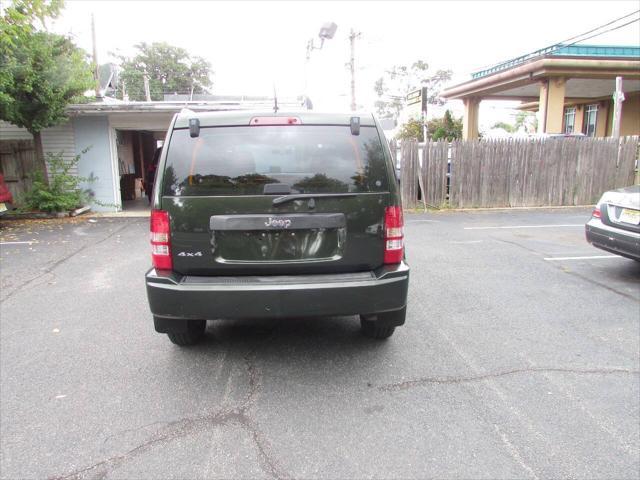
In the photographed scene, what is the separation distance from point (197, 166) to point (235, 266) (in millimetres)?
759

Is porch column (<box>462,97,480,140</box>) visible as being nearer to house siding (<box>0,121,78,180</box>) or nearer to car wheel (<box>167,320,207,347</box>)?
house siding (<box>0,121,78,180</box>)

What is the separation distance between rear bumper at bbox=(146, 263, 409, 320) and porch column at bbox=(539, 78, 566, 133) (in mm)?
15351

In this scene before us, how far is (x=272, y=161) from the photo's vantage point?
332 centimetres

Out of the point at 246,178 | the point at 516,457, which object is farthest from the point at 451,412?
the point at 246,178

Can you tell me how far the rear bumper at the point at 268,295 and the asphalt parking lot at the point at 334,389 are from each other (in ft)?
1.92

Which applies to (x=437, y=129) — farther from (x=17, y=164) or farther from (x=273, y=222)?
(x=273, y=222)

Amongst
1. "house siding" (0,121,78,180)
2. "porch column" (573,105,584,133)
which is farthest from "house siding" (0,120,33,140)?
"porch column" (573,105,584,133)

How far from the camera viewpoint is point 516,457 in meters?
2.60

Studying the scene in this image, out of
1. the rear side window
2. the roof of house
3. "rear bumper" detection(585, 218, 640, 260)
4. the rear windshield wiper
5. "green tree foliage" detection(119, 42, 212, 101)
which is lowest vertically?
Result: "rear bumper" detection(585, 218, 640, 260)

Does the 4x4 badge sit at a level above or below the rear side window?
below

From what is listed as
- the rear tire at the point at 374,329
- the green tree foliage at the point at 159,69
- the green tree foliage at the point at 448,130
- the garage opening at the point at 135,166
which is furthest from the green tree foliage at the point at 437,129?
the green tree foliage at the point at 159,69

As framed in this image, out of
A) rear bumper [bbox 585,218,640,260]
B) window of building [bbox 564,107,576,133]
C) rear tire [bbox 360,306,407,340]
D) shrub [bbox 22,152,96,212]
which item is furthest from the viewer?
window of building [bbox 564,107,576,133]

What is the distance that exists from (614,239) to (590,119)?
21462mm

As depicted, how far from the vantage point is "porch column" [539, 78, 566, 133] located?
15766 mm
